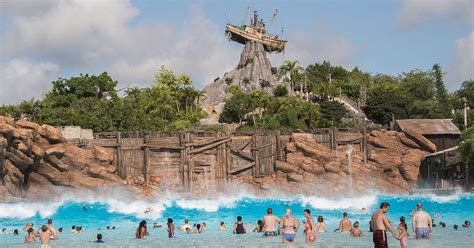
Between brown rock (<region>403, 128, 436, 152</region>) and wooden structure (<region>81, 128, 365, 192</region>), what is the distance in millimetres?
3242

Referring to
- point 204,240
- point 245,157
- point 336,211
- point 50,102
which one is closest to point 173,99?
point 50,102

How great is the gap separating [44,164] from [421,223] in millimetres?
26071

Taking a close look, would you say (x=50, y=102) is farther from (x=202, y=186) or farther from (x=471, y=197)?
(x=471, y=197)

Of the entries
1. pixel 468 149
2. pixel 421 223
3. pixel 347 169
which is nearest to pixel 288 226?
pixel 421 223

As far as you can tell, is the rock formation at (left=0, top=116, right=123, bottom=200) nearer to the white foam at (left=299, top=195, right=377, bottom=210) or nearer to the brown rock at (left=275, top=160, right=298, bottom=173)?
the brown rock at (left=275, top=160, right=298, bottom=173)

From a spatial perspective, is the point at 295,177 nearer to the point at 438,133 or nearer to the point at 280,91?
the point at 438,133

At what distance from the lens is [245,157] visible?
46.2 m

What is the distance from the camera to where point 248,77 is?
8462 cm

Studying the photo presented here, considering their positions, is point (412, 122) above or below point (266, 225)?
above

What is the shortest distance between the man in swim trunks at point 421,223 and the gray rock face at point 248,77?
2434 inches

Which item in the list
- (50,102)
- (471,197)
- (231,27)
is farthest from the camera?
(231,27)

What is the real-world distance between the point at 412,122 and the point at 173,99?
80.0 ft

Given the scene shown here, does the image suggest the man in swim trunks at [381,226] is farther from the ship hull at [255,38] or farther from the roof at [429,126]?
the ship hull at [255,38]

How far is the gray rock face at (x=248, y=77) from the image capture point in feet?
272
